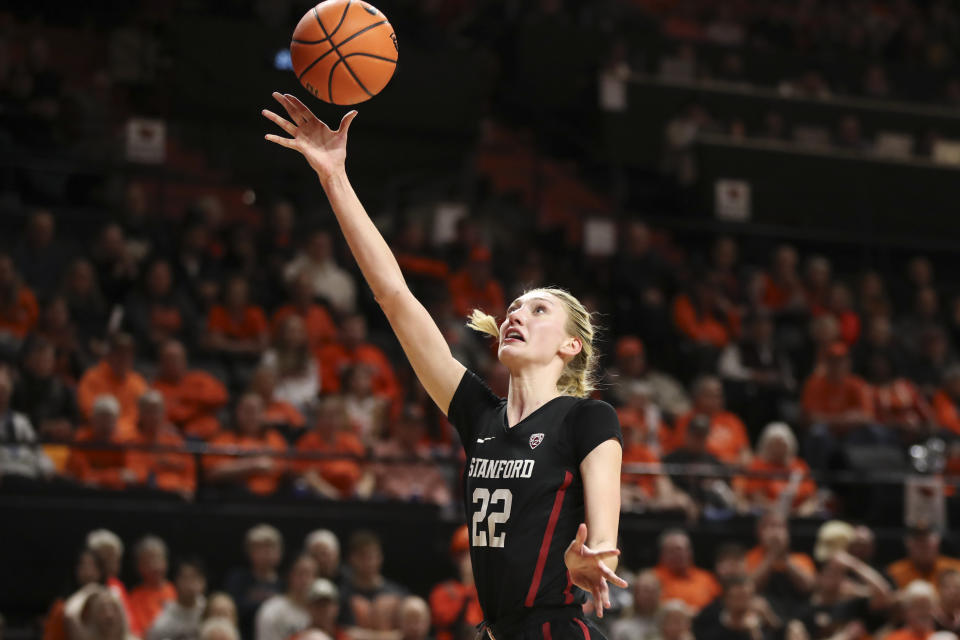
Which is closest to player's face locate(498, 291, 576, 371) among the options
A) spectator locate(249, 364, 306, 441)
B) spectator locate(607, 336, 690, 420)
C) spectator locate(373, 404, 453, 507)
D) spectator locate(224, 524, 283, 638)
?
spectator locate(224, 524, 283, 638)

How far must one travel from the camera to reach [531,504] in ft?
11.9

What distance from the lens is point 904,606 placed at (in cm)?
884

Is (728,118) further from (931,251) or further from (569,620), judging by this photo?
(569,620)

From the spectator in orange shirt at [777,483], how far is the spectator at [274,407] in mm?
3601

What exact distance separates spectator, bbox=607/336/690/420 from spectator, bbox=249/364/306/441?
2.84 meters

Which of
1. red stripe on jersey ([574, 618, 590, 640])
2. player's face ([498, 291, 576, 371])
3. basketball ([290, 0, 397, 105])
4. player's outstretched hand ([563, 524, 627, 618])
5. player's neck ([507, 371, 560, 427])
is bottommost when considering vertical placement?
red stripe on jersey ([574, 618, 590, 640])

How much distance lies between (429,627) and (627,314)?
4.98 m

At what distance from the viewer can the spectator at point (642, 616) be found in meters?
8.61

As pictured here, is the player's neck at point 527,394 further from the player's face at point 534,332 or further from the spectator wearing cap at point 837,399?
the spectator wearing cap at point 837,399

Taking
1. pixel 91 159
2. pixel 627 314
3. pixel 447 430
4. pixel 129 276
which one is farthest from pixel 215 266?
pixel 627 314

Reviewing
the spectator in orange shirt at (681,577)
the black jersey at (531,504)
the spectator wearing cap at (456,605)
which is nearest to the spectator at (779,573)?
the spectator in orange shirt at (681,577)

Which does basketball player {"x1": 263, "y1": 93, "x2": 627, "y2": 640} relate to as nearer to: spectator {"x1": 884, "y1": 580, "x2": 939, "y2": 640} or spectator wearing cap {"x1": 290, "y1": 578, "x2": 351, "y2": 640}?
spectator wearing cap {"x1": 290, "y1": 578, "x2": 351, "y2": 640}

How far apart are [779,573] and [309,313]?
4486 millimetres

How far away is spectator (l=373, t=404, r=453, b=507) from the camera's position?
977cm
